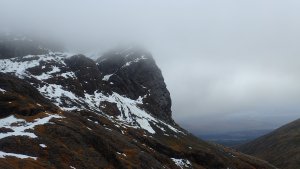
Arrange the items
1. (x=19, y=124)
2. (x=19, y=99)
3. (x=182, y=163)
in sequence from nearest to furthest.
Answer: (x=19, y=124), (x=19, y=99), (x=182, y=163)

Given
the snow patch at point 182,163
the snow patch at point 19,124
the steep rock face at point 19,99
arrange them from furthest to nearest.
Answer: the snow patch at point 182,163 < the steep rock face at point 19,99 < the snow patch at point 19,124

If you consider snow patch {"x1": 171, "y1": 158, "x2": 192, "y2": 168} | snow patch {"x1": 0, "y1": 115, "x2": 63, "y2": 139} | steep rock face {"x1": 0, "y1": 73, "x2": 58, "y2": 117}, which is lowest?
snow patch {"x1": 171, "y1": 158, "x2": 192, "y2": 168}

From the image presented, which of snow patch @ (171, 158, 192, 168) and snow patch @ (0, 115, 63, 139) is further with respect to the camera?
snow patch @ (171, 158, 192, 168)

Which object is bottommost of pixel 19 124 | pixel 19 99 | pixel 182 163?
pixel 182 163

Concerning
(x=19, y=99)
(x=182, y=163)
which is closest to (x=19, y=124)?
(x=19, y=99)

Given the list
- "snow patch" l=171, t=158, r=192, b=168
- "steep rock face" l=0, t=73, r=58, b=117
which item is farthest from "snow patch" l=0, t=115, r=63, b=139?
"snow patch" l=171, t=158, r=192, b=168

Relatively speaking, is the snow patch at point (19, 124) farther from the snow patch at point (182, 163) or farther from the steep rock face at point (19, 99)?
the snow patch at point (182, 163)

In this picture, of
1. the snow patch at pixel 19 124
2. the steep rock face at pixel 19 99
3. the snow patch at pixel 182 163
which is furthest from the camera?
the snow patch at pixel 182 163

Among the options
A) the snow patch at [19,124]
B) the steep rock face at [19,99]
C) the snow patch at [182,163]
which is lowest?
the snow patch at [182,163]

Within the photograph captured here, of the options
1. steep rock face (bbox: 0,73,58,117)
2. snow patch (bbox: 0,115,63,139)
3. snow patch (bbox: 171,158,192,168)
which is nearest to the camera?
snow patch (bbox: 0,115,63,139)

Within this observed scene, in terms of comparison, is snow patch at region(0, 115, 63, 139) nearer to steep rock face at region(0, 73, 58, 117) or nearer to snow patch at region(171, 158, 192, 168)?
steep rock face at region(0, 73, 58, 117)

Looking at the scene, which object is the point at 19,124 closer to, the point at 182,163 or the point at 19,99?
the point at 19,99

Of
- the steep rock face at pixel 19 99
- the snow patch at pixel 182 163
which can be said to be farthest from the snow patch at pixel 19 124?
the snow patch at pixel 182 163

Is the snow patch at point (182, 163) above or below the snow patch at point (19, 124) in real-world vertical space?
below
